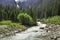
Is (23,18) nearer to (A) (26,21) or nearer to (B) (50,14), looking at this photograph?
(A) (26,21)

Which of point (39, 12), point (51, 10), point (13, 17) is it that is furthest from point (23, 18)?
point (39, 12)

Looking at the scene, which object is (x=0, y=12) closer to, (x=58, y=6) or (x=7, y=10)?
(x=7, y=10)

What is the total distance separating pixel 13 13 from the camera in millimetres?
82438

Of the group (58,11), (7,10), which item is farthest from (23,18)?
(58,11)

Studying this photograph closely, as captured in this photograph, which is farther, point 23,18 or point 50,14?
point 50,14

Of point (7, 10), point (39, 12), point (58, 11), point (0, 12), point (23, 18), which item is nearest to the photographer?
point (23, 18)

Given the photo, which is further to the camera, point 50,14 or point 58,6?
point 50,14

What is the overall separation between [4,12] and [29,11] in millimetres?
14871

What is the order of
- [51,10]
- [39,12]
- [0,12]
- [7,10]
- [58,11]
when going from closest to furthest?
[0,12] < [7,10] < [58,11] < [51,10] < [39,12]

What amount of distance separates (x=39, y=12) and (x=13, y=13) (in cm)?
11134

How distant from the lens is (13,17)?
80.9m

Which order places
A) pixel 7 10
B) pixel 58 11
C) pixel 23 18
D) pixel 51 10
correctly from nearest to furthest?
1. pixel 23 18
2. pixel 7 10
3. pixel 58 11
4. pixel 51 10

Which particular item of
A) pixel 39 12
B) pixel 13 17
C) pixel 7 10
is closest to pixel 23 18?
pixel 13 17

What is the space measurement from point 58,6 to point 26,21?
62.5 m
